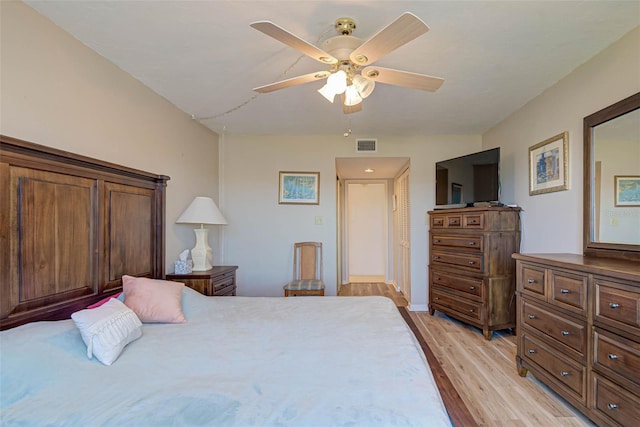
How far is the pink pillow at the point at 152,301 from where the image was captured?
1.73m

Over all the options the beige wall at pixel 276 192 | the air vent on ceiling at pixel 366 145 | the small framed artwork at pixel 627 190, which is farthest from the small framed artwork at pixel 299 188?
the small framed artwork at pixel 627 190

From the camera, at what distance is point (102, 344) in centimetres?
128

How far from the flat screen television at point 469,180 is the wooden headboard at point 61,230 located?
3.27 metres

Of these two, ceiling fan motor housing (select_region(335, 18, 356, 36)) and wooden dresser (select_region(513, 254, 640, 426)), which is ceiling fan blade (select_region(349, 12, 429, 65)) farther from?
wooden dresser (select_region(513, 254, 640, 426))

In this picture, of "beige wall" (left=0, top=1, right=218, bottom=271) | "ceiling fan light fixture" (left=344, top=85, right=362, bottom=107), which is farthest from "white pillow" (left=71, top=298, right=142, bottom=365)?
"ceiling fan light fixture" (left=344, top=85, right=362, bottom=107)

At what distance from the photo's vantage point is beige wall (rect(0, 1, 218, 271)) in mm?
1533

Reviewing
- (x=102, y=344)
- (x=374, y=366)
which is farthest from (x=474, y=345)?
(x=102, y=344)

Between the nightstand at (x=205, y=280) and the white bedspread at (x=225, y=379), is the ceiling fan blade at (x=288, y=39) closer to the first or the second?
the white bedspread at (x=225, y=379)

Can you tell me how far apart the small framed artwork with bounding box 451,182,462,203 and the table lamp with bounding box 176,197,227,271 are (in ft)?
8.83

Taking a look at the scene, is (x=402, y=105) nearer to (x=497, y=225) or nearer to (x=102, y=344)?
(x=497, y=225)

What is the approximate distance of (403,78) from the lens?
1.77m

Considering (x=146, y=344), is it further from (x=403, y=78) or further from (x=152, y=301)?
(x=403, y=78)

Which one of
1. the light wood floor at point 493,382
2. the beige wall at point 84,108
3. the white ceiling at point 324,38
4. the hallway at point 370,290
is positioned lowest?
the hallway at point 370,290

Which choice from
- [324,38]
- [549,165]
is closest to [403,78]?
[324,38]
